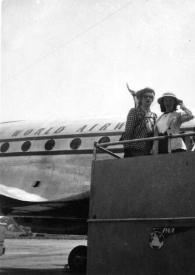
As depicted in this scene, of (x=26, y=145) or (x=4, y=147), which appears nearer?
(x=26, y=145)

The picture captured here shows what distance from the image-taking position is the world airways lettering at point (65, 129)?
12.6 metres

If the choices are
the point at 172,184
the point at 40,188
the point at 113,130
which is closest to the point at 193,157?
Answer: the point at 172,184

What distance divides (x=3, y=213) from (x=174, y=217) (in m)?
7.86

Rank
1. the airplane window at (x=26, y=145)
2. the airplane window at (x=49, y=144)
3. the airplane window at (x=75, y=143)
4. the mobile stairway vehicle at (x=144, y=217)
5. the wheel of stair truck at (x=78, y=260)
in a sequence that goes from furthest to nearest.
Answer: the airplane window at (x=26, y=145)
the airplane window at (x=49, y=144)
the airplane window at (x=75, y=143)
the wheel of stair truck at (x=78, y=260)
the mobile stairway vehicle at (x=144, y=217)

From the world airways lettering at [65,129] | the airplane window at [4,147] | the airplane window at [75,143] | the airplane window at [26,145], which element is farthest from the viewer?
the airplane window at [4,147]

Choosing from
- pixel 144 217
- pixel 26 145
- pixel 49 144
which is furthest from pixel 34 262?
pixel 144 217

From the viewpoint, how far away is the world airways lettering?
12.6m

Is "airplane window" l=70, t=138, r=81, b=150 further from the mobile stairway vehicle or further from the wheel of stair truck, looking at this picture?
the mobile stairway vehicle

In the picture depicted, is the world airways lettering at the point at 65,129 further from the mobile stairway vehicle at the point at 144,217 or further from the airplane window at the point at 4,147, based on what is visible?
the mobile stairway vehicle at the point at 144,217

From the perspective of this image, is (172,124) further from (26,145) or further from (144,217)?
(26,145)

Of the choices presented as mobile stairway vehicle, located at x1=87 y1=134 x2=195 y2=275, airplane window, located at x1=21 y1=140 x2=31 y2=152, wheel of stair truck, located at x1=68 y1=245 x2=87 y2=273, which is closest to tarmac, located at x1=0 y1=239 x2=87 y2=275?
wheel of stair truck, located at x1=68 y1=245 x2=87 y2=273

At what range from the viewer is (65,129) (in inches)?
533

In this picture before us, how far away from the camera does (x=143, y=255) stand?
573cm

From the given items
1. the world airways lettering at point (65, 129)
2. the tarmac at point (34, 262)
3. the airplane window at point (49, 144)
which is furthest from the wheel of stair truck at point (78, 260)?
the world airways lettering at point (65, 129)
